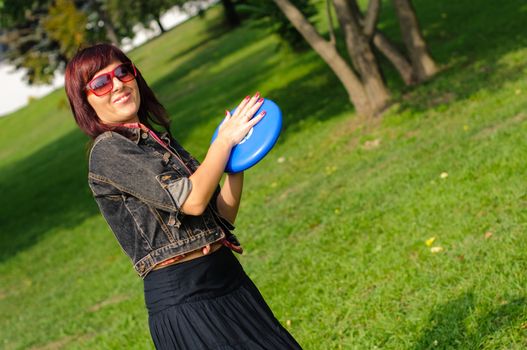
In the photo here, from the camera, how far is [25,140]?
33.4 m

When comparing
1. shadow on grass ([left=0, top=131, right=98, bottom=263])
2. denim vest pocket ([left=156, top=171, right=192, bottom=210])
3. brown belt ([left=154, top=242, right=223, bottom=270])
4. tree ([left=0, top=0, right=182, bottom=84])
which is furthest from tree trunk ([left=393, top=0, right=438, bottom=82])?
denim vest pocket ([left=156, top=171, right=192, bottom=210])

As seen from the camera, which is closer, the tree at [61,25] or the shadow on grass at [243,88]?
the shadow on grass at [243,88]

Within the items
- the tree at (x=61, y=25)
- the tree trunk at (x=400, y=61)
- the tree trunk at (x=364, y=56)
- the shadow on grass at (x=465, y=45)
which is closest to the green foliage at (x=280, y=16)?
the shadow on grass at (x=465, y=45)

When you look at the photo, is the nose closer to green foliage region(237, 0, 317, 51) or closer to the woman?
the woman

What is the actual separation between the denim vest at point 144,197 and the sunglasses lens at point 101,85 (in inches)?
6.2

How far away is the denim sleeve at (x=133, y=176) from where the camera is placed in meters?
2.65

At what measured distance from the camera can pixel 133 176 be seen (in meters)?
2.68

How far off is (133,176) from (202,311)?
566 millimetres

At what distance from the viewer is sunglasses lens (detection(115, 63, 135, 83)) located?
2.87 m

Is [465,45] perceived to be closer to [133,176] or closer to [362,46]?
[362,46]

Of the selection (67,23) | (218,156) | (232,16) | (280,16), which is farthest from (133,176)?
(232,16)

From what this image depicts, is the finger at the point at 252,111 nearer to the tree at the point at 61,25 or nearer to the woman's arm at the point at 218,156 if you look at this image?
the woman's arm at the point at 218,156

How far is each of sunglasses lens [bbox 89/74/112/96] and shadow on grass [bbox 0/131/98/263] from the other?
38.8ft

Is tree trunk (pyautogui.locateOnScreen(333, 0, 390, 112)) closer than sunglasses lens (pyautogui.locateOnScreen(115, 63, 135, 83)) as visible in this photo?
No
